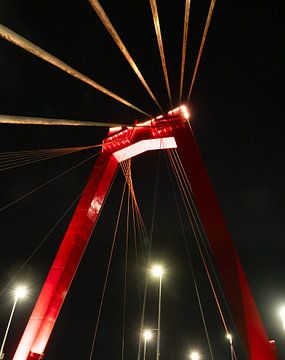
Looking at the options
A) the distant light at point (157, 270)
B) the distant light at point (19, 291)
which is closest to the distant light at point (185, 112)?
the distant light at point (157, 270)

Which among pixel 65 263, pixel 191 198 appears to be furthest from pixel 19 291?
pixel 191 198

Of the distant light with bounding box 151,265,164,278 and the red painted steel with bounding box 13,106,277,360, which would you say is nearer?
the red painted steel with bounding box 13,106,277,360

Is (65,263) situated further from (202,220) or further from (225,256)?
(225,256)

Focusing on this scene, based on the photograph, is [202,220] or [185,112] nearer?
[202,220]

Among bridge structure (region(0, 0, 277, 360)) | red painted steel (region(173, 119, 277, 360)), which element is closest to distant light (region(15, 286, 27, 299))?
bridge structure (region(0, 0, 277, 360))

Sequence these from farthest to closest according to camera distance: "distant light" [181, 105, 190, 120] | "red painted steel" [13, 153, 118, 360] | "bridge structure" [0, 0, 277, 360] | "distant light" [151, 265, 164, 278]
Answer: "distant light" [151, 265, 164, 278] < "distant light" [181, 105, 190, 120] < "red painted steel" [13, 153, 118, 360] < "bridge structure" [0, 0, 277, 360]

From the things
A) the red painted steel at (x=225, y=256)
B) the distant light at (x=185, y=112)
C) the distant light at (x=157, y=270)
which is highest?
the distant light at (x=185, y=112)

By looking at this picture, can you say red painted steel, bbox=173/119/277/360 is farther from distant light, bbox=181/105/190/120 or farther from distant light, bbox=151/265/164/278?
distant light, bbox=151/265/164/278

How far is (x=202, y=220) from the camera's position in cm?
737

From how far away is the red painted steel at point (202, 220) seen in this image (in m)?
5.93

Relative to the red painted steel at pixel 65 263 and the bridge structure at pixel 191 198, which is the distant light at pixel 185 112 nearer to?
the bridge structure at pixel 191 198

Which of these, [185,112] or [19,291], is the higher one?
[185,112]

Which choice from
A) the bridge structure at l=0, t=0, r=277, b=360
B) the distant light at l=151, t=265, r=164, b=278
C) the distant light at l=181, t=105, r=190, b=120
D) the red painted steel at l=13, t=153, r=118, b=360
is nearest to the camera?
the bridge structure at l=0, t=0, r=277, b=360

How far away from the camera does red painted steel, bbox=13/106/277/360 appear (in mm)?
5934
